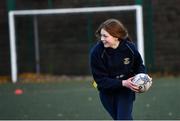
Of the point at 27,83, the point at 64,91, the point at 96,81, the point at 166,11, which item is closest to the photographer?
the point at 96,81

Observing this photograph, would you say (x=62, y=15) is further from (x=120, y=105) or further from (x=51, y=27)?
(x=120, y=105)

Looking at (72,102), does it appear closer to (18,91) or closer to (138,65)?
(18,91)

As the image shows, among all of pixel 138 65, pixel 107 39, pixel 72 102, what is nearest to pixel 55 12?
pixel 72 102

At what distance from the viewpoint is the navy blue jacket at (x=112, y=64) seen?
6980mm

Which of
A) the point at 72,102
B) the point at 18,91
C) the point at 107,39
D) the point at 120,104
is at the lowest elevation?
the point at 18,91

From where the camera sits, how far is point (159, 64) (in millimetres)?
14156

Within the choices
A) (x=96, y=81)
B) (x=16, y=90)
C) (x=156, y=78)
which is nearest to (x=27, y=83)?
(x=16, y=90)

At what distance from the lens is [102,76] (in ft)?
23.0

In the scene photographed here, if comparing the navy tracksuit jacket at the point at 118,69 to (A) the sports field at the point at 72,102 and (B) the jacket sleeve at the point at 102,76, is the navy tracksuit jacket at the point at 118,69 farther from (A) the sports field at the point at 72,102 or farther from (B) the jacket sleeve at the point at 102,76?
(A) the sports field at the point at 72,102

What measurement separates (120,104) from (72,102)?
379cm

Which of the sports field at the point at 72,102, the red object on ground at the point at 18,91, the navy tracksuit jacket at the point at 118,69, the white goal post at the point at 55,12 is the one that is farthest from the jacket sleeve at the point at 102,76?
the white goal post at the point at 55,12

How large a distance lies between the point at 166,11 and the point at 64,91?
132 inches

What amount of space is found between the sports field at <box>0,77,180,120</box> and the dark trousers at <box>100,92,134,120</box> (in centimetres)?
223

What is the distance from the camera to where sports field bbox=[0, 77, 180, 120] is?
9688 mm
